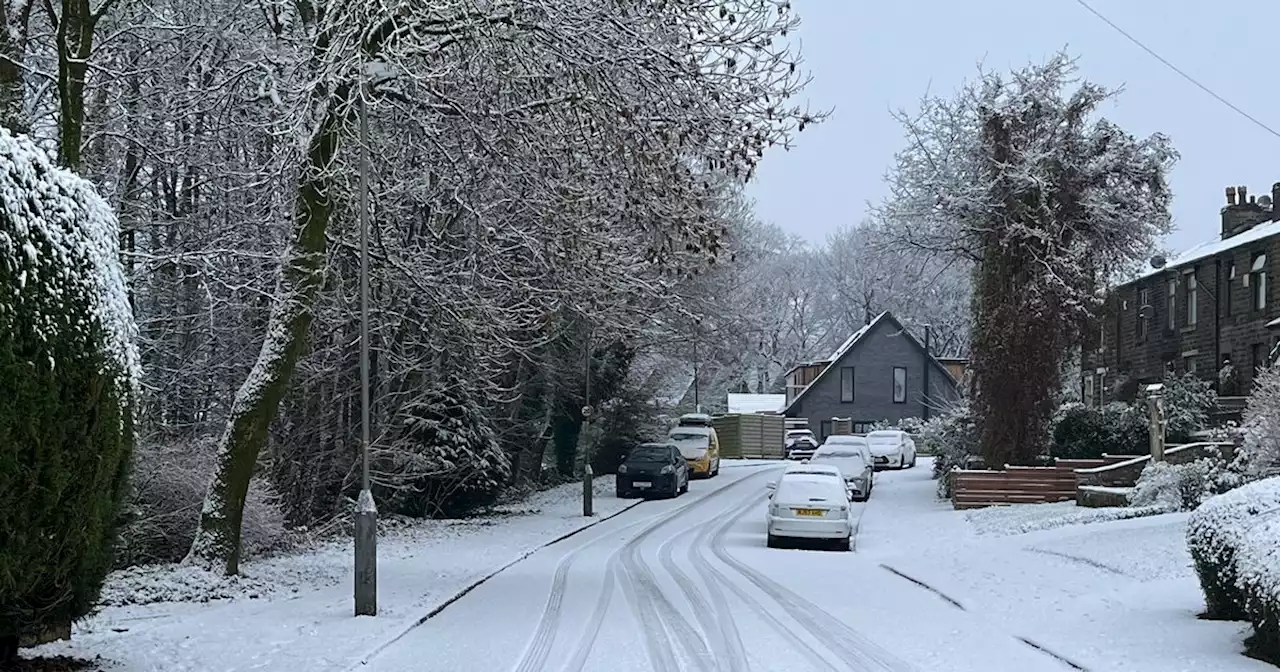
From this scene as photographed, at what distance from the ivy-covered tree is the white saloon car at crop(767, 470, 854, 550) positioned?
9.04 meters

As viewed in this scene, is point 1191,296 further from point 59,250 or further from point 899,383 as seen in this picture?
point 59,250

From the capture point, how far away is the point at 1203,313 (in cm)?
3881

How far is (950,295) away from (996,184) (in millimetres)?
47389

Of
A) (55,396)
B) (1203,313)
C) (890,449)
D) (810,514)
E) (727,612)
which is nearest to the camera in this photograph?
(55,396)

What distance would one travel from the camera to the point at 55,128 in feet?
64.7

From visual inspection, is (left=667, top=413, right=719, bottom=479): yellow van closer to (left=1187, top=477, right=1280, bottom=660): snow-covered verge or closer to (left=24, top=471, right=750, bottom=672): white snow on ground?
(left=24, top=471, right=750, bottom=672): white snow on ground

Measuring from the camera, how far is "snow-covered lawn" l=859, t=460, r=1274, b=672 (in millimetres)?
11141

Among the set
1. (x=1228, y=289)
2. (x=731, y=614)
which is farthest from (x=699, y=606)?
(x=1228, y=289)

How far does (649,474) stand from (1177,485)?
1664 centimetres

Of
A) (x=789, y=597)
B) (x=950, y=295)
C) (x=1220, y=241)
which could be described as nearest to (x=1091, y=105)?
(x=1220, y=241)

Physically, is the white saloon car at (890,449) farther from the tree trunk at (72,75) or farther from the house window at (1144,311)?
the tree trunk at (72,75)

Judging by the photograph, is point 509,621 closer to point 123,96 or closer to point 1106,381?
point 123,96

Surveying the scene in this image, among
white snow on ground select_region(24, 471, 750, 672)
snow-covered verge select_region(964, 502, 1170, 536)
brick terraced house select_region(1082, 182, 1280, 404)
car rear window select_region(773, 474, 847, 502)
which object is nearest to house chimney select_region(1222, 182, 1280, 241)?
brick terraced house select_region(1082, 182, 1280, 404)

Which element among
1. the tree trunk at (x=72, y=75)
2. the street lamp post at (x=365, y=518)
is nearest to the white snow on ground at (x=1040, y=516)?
the street lamp post at (x=365, y=518)
